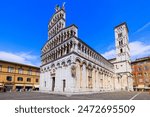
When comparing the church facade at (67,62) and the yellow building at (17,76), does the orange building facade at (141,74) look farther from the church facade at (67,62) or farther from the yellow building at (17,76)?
the yellow building at (17,76)

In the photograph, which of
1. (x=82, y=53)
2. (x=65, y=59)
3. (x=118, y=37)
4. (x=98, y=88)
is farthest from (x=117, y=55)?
(x=65, y=59)

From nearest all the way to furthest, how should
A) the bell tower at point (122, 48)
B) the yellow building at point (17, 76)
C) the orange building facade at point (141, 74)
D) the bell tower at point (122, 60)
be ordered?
the yellow building at point (17, 76) < the orange building facade at point (141, 74) < the bell tower at point (122, 60) < the bell tower at point (122, 48)

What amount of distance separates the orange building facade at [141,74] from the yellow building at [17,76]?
40.3m

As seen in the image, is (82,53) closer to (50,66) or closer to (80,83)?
(80,83)

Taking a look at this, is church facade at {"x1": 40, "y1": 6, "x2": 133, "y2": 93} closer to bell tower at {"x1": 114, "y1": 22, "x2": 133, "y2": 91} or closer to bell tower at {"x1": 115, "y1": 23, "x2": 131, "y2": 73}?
bell tower at {"x1": 114, "y1": 22, "x2": 133, "y2": 91}

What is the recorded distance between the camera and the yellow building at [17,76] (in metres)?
37.8

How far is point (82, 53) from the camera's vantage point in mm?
25875

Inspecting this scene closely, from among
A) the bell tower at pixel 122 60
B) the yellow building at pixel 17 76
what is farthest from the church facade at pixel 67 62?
the bell tower at pixel 122 60

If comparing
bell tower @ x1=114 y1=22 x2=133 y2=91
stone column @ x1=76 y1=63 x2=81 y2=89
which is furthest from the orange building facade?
stone column @ x1=76 y1=63 x2=81 y2=89

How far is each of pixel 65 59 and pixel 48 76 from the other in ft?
29.0

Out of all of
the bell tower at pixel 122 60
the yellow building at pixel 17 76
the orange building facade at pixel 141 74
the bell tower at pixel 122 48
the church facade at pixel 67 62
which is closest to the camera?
the church facade at pixel 67 62

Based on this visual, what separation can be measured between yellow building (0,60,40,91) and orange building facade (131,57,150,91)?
4027 centimetres

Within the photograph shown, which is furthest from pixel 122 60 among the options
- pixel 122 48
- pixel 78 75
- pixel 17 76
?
pixel 17 76

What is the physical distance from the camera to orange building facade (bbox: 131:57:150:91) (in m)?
47.3
